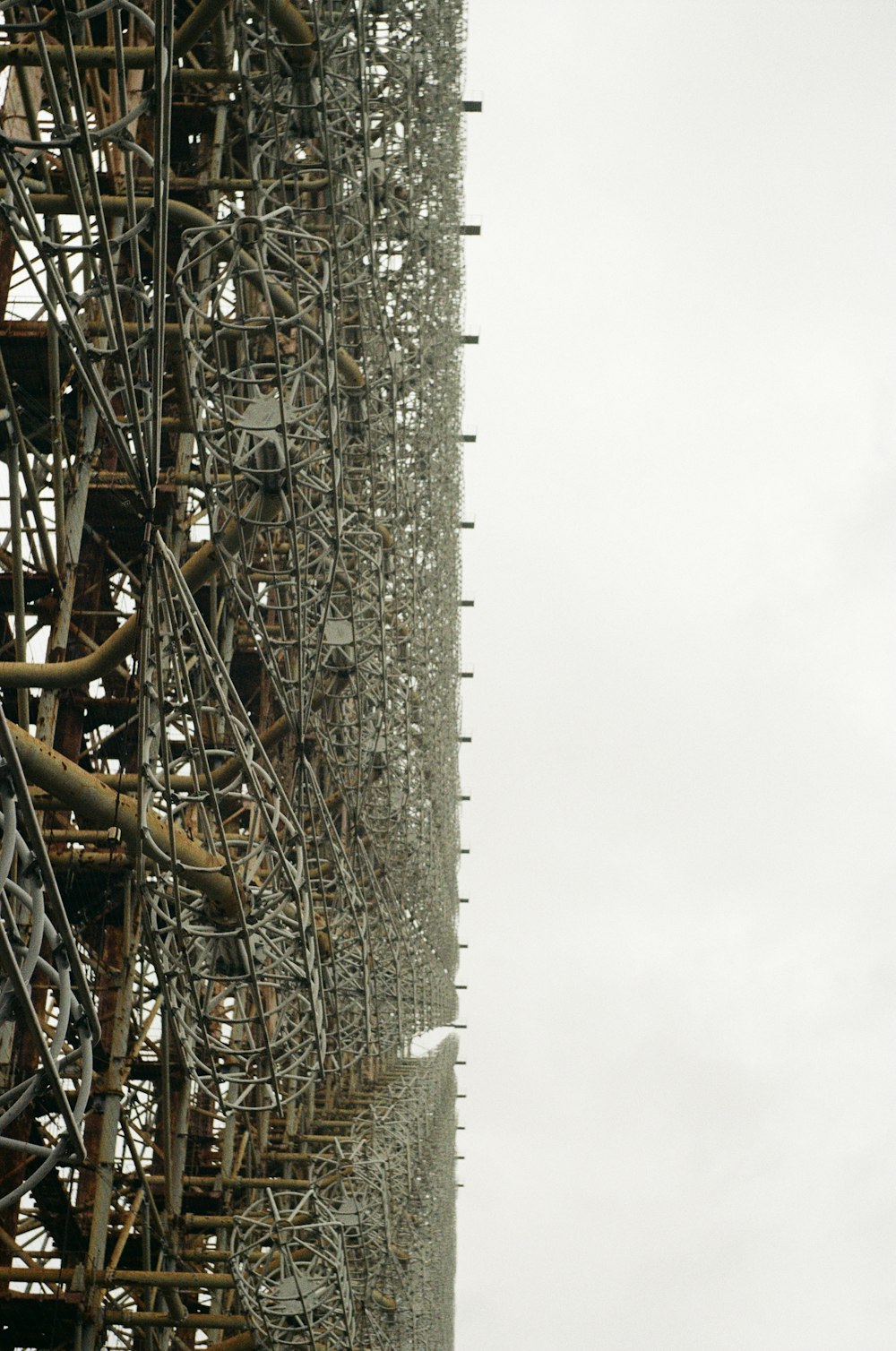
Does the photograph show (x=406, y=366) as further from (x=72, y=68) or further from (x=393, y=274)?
(x=72, y=68)

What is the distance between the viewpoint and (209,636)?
1187 centimetres

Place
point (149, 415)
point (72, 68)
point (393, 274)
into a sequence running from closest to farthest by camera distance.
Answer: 1. point (72, 68)
2. point (149, 415)
3. point (393, 274)

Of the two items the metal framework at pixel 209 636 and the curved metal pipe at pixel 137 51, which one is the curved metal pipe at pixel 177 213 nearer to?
the metal framework at pixel 209 636

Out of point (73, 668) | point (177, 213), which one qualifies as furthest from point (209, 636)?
point (177, 213)

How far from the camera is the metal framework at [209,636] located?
10398 millimetres

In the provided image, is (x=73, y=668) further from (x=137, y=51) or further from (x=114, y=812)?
(x=137, y=51)

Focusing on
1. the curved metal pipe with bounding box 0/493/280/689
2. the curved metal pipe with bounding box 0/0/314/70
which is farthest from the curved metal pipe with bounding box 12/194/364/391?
the curved metal pipe with bounding box 0/493/280/689

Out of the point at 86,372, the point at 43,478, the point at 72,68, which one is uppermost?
the point at 43,478

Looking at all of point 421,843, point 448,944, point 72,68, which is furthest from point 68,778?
point 448,944

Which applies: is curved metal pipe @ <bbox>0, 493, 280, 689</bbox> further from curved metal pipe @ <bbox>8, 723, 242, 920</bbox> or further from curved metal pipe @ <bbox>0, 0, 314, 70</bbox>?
curved metal pipe @ <bbox>0, 0, 314, 70</bbox>

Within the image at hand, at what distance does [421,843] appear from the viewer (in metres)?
33.1

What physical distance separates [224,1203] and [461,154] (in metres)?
26.1

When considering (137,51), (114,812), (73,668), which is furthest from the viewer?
(137,51)

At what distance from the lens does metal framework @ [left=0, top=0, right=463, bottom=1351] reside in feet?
34.1
